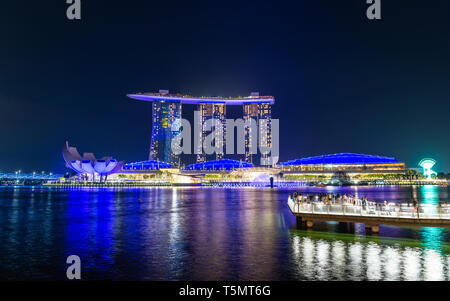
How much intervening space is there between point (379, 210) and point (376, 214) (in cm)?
37

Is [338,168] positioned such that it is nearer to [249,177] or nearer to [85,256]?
[249,177]

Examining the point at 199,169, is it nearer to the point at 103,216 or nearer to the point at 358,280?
the point at 103,216

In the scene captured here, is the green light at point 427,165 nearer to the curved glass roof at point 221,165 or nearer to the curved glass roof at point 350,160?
the curved glass roof at point 350,160

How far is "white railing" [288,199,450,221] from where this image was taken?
23453mm

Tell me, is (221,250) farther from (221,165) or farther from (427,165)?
(427,165)

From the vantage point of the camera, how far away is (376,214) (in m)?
25.6

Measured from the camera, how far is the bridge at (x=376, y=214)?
2331cm

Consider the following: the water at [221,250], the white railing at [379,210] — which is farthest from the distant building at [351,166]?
the white railing at [379,210]

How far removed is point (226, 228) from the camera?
3144cm
